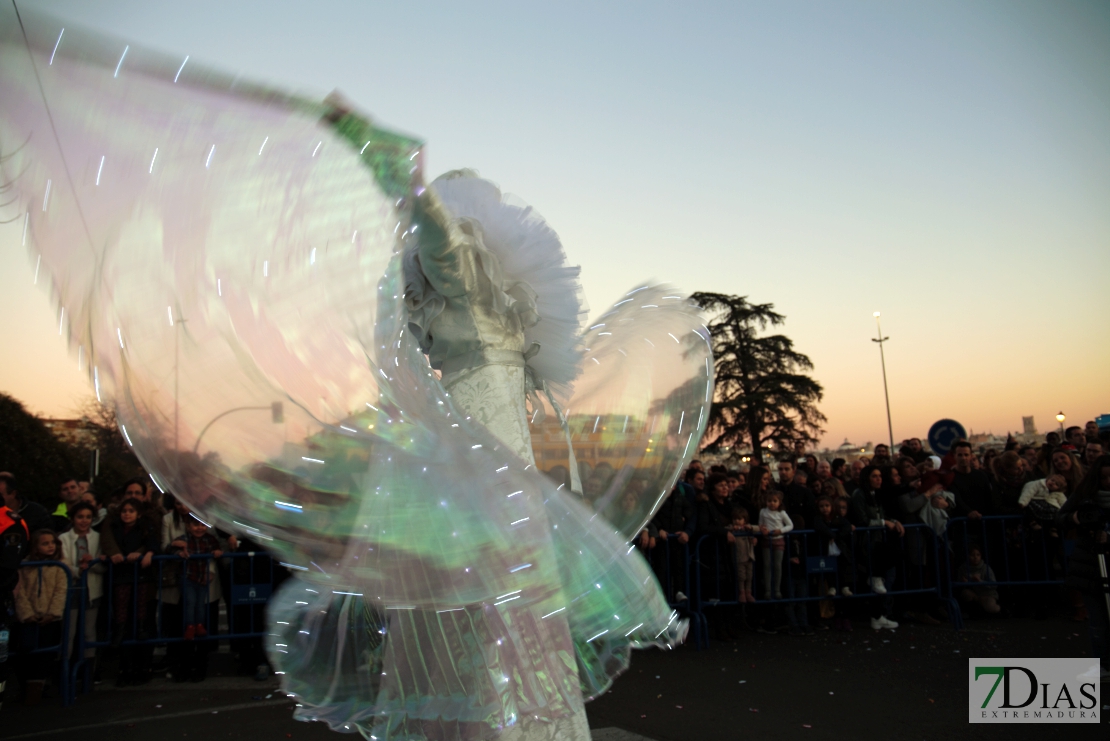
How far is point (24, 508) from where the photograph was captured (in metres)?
6.16

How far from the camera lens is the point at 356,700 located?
7.68 ft

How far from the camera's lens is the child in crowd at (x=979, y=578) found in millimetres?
7996

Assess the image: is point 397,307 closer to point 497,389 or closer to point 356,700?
point 497,389

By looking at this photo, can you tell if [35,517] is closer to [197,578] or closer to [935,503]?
[197,578]


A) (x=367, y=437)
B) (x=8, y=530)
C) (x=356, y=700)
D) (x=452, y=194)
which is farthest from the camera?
(x=8, y=530)

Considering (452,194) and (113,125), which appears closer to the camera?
(113,125)

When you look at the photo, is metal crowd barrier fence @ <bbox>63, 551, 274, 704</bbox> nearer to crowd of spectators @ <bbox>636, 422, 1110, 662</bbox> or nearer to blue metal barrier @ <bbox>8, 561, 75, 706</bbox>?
blue metal barrier @ <bbox>8, 561, 75, 706</bbox>

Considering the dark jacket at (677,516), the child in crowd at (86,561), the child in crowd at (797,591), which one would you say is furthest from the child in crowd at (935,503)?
the child in crowd at (86,561)

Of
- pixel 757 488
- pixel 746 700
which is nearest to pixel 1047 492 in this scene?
pixel 757 488

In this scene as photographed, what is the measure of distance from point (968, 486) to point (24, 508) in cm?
875

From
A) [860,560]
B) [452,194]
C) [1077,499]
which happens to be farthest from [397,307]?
[860,560]

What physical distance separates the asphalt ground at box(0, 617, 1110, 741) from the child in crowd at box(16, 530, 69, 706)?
215mm

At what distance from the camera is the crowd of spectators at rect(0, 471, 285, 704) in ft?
19.2

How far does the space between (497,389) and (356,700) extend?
104cm
